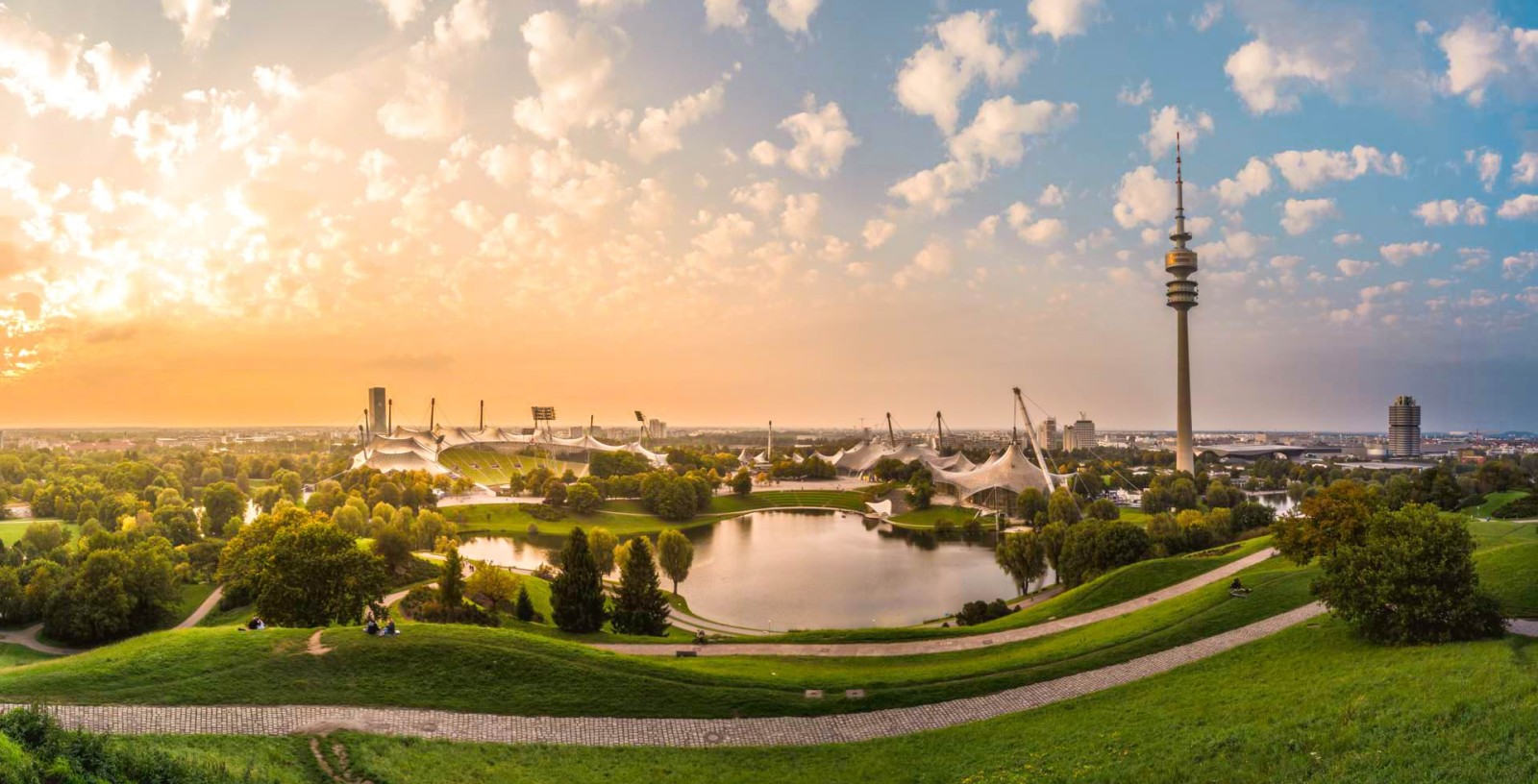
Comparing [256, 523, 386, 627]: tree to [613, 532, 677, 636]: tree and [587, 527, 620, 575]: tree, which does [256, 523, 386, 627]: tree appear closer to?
[613, 532, 677, 636]: tree

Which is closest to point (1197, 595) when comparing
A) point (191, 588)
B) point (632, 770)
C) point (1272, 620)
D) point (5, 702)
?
point (1272, 620)

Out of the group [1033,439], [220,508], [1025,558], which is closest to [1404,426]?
[1033,439]

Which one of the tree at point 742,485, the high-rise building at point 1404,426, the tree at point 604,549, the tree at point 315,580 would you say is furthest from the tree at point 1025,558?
the high-rise building at point 1404,426

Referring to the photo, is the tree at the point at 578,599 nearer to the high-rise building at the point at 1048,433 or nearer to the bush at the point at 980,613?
the bush at the point at 980,613

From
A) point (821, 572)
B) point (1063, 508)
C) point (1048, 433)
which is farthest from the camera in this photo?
point (1048, 433)

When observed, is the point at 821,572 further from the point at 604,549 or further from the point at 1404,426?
the point at 1404,426
